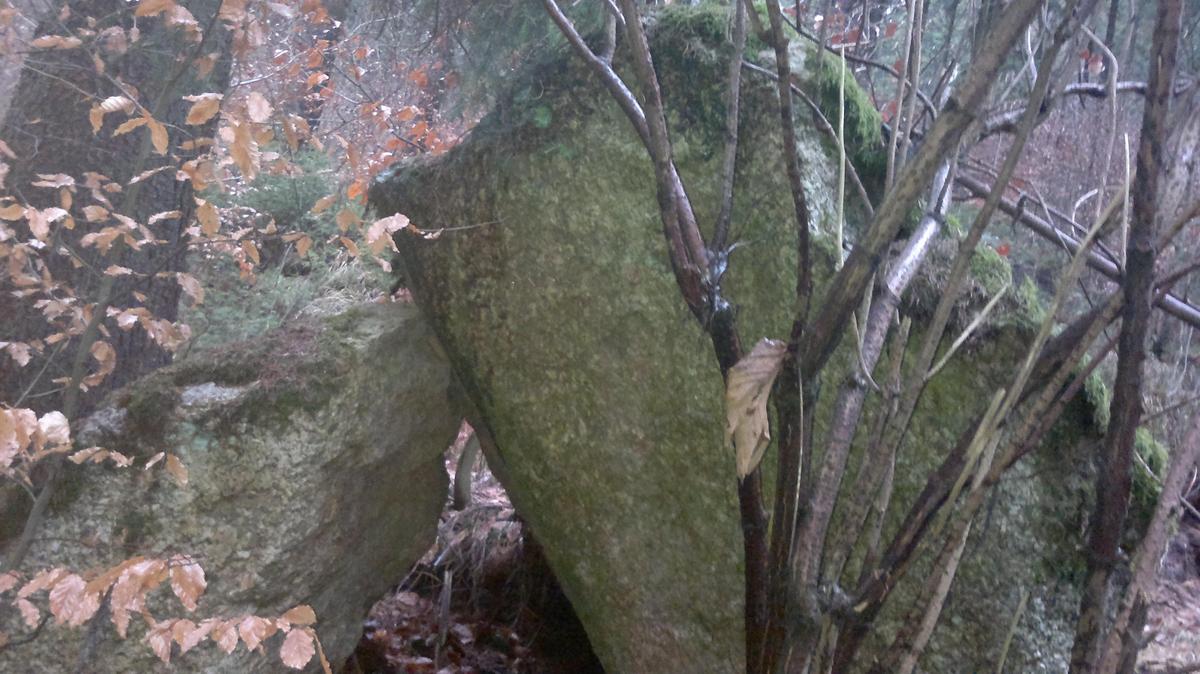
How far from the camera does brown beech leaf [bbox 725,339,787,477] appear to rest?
1.35m

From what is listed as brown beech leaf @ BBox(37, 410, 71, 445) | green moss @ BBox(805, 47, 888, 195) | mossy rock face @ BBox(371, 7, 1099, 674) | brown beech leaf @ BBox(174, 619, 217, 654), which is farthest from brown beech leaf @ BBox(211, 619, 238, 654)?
green moss @ BBox(805, 47, 888, 195)

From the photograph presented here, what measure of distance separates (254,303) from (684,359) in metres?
3.51

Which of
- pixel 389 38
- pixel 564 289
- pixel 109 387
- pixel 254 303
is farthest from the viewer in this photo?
pixel 389 38

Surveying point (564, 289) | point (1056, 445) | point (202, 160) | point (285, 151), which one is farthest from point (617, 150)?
point (285, 151)

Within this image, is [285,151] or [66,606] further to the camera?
[285,151]

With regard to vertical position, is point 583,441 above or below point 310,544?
above

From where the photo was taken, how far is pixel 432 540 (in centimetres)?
376

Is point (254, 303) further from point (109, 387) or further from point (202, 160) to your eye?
point (202, 160)

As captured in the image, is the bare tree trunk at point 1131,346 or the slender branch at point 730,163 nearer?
the bare tree trunk at point 1131,346

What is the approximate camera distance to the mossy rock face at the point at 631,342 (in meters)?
2.69

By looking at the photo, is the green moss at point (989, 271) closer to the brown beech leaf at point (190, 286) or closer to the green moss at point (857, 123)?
the green moss at point (857, 123)

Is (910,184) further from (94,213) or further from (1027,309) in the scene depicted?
(94,213)

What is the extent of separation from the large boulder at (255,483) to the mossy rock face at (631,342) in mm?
414

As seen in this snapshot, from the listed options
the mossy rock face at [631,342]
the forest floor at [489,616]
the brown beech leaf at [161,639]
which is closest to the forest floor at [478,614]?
the forest floor at [489,616]
